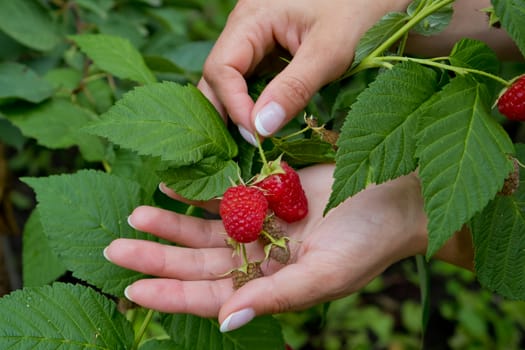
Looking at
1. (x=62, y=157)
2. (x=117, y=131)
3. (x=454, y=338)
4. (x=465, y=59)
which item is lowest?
(x=454, y=338)

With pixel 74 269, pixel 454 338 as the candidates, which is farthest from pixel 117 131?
pixel 454 338

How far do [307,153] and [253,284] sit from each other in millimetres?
228

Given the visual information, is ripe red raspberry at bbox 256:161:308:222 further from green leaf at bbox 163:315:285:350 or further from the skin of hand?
green leaf at bbox 163:315:285:350

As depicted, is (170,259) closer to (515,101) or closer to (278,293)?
(278,293)

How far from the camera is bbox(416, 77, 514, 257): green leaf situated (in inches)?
25.4

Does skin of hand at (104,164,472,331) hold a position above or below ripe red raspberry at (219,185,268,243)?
below

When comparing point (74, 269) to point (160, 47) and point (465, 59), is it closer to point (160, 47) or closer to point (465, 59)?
point (465, 59)

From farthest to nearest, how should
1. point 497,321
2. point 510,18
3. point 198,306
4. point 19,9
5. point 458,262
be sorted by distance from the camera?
1. point 497,321
2. point 19,9
3. point 458,262
4. point 198,306
5. point 510,18

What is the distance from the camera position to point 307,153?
0.91 m

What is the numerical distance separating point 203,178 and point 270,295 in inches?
7.2

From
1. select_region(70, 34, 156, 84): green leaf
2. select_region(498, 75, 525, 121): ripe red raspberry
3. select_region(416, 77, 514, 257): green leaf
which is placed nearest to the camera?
select_region(416, 77, 514, 257): green leaf

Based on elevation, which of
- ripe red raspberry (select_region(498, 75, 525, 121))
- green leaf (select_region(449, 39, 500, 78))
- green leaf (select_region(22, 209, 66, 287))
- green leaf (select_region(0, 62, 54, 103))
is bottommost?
green leaf (select_region(22, 209, 66, 287))

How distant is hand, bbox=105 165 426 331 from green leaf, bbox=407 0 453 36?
0.21 metres

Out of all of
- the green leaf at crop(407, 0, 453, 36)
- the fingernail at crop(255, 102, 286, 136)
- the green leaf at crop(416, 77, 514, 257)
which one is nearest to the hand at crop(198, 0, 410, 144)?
the fingernail at crop(255, 102, 286, 136)
